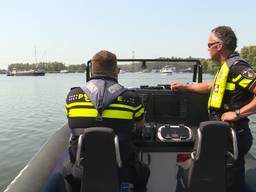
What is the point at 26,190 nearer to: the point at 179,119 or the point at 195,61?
the point at 179,119

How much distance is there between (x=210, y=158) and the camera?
258 cm

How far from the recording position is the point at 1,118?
1554 cm

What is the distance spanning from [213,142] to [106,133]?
2.67ft

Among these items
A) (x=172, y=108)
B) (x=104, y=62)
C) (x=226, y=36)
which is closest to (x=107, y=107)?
(x=104, y=62)

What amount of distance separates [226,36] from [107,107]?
1.13 meters

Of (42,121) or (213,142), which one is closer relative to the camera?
(213,142)

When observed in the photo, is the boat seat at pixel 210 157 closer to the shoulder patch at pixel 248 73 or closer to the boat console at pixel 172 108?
the shoulder patch at pixel 248 73

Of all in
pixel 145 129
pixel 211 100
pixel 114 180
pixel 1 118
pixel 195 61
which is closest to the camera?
pixel 114 180

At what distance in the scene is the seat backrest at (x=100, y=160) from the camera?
94.3 inches

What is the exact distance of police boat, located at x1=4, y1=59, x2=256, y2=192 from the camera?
250 centimetres

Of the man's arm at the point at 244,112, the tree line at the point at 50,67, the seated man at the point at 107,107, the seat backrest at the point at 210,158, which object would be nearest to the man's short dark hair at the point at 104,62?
the seated man at the point at 107,107

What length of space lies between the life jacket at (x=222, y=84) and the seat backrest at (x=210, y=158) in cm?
35

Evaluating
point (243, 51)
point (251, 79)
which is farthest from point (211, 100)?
point (243, 51)

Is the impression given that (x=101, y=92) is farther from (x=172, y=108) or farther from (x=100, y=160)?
(x=172, y=108)
